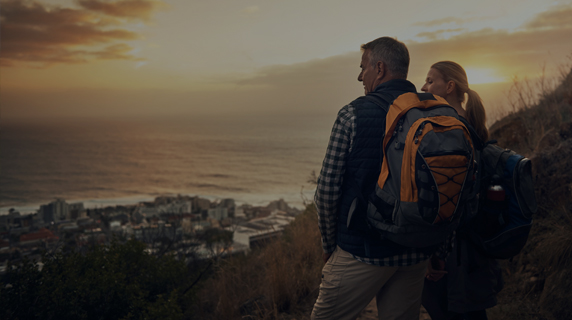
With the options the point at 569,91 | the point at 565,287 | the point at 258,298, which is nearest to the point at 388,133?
the point at 565,287

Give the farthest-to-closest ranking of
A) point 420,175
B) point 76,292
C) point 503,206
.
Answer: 1. point 76,292
2. point 503,206
3. point 420,175

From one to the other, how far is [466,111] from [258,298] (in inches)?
120

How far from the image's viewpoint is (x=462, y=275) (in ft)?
7.23

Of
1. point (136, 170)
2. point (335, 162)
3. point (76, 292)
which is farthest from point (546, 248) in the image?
point (136, 170)

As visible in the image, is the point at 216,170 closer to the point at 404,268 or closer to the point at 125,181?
the point at 125,181

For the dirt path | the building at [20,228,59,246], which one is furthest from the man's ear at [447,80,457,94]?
the building at [20,228,59,246]

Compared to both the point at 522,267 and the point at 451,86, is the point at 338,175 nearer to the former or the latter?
the point at 451,86

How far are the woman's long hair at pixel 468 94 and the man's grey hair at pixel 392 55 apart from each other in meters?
0.89

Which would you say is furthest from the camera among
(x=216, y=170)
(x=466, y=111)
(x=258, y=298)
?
(x=216, y=170)

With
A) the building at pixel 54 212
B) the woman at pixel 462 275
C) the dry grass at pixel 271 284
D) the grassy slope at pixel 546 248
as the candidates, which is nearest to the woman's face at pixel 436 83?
the woman at pixel 462 275

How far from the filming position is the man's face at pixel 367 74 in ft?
5.84

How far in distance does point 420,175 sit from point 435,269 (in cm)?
115

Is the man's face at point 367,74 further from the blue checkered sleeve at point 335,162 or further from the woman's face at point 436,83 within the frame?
the woman's face at point 436,83

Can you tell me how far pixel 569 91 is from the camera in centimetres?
579
